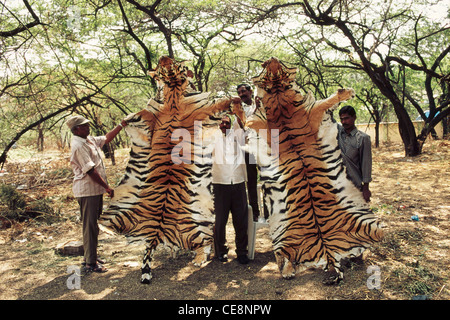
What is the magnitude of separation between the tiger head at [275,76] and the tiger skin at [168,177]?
55 centimetres

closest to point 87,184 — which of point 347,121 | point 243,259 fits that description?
point 243,259

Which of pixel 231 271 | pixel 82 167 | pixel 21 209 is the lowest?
pixel 231 271

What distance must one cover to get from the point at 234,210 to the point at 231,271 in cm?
74

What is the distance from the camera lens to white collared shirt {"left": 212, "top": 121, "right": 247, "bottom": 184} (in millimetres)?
4055

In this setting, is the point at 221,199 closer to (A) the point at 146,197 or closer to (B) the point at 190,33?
(A) the point at 146,197

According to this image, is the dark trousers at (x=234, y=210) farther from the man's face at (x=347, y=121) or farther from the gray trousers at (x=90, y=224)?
the gray trousers at (x=90, y=224)

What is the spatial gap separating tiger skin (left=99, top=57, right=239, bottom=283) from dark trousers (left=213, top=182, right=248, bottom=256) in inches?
16.3

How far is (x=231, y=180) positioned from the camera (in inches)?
159

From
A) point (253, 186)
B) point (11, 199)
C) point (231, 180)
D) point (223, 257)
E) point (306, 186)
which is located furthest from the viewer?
point (11, 199)

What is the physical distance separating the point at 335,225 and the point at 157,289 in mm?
2051

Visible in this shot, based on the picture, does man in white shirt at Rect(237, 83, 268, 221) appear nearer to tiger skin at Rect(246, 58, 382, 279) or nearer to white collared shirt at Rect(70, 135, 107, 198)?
tiger skin at Rect(246, 58, 382, 279)

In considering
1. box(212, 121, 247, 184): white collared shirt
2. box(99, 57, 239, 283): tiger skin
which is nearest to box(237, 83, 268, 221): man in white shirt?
box(212, 121, 247, 184): white collared shirt

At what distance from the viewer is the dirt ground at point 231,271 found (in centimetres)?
328

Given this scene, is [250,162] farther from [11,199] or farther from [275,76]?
[11,199]
